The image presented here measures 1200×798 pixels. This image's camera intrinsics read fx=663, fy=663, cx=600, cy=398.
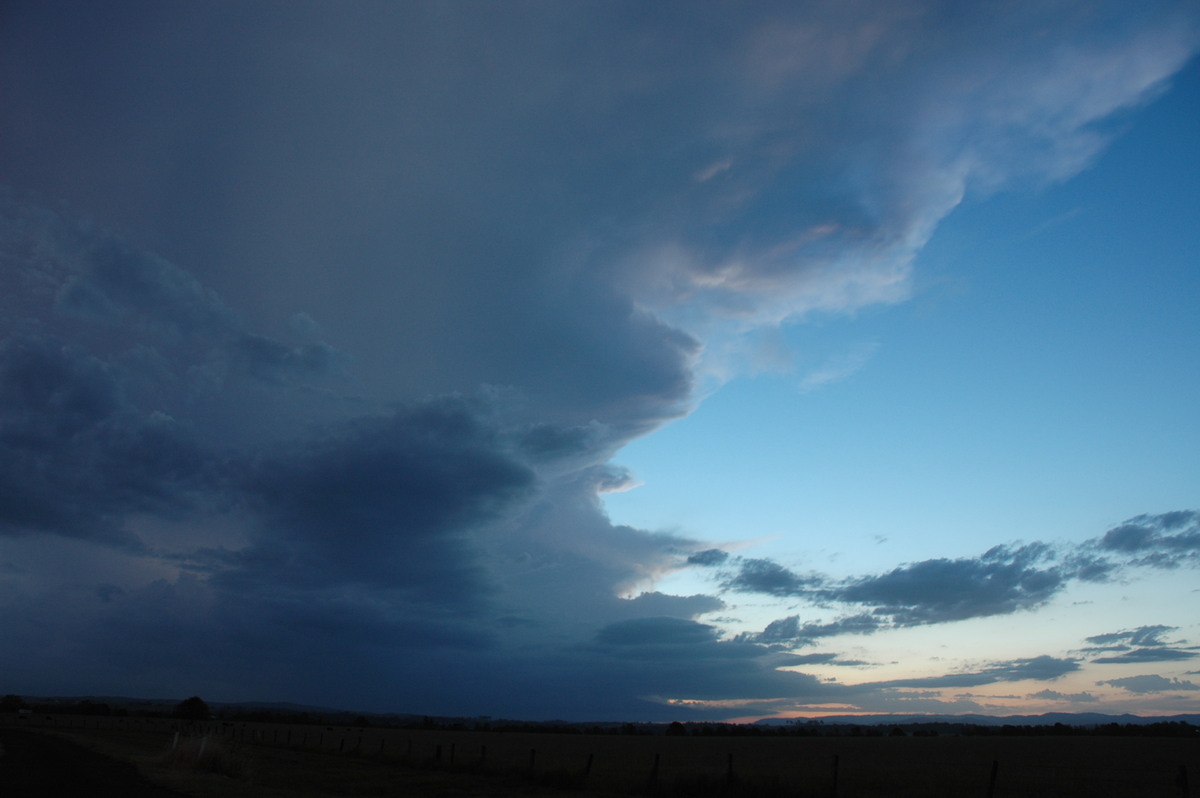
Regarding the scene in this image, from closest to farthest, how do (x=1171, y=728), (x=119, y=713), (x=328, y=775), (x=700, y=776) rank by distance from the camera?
1. (x=700, y=776)
2. (x=328, y=775)
3. (x=1171, y=728)
4. (x=119, y=713)

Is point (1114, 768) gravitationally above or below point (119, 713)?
Answer: above

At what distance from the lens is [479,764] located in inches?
1503

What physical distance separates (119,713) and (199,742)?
14400cm

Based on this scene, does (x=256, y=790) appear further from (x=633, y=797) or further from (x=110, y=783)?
(x=633, y=797)

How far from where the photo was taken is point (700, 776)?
2764cm

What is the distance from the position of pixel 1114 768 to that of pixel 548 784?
3656 cm

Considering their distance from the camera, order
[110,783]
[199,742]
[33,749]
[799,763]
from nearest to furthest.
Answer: [110,783]
[199,742]
[33,749]
[799,763]

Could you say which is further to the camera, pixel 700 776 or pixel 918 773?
pixel 918 773

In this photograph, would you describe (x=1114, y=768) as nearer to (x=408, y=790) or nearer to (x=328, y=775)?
(x=408, y=790)

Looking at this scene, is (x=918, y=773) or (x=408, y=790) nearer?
(x=408, y=790)

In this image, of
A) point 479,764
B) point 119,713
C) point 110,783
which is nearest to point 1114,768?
point 479,764

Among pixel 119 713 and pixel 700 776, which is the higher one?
pixel 700 776

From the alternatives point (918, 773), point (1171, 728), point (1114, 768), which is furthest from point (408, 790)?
point (1171, 728)

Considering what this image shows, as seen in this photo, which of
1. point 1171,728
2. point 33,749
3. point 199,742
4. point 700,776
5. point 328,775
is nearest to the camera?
point 700,776
